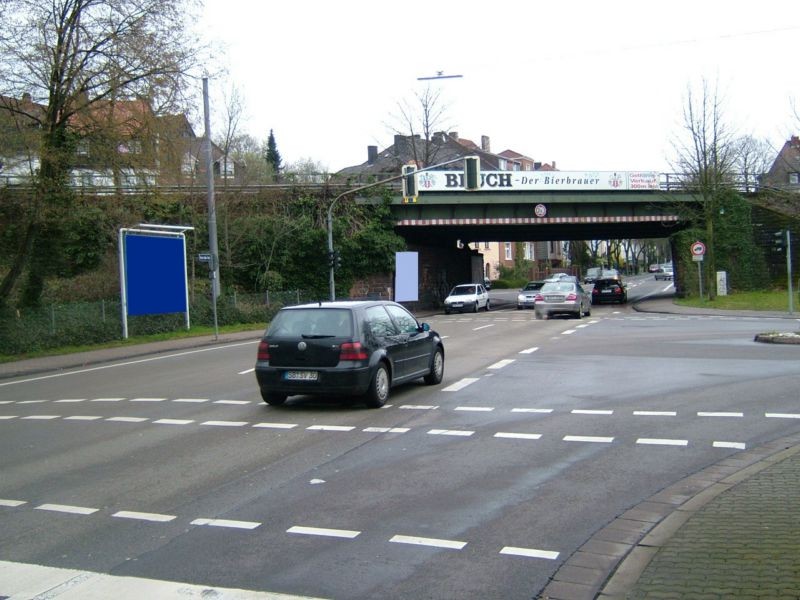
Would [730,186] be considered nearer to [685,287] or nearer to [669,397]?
[685,287]

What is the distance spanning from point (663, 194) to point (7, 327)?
3340cm

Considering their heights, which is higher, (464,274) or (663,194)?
(663,194)

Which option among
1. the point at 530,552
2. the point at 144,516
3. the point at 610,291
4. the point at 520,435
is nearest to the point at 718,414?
the point at 520,435

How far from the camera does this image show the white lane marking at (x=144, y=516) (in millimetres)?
6166

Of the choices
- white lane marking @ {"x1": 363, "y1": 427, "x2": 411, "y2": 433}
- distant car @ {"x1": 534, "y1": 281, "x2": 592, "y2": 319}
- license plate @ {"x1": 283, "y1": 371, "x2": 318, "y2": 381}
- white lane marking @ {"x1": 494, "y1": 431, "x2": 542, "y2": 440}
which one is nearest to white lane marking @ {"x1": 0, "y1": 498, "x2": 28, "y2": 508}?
white lane marking @ {"x1": 363, "y1": 427, "x2": 411, "y2": 433}

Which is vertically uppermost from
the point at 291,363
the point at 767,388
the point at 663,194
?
the point at 663,194

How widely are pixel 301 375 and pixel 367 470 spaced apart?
3.59 meters

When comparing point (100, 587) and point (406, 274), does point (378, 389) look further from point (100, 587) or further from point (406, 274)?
point (406, 274)

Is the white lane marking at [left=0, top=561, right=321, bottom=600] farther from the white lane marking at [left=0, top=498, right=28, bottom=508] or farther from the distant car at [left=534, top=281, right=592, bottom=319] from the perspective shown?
the distant car at [left=534, top=281, right=592, bottom=319]

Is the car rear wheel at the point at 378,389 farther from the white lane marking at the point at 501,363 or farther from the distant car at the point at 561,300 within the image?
the distant car at the point at 561,300

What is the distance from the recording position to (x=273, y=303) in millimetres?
37062

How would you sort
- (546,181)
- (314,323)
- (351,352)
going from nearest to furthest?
(351,352)
(314,323)
(546,181)

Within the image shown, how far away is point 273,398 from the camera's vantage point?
38.0 ft

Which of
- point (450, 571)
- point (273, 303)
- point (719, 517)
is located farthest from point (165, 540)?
point (273, 303)
